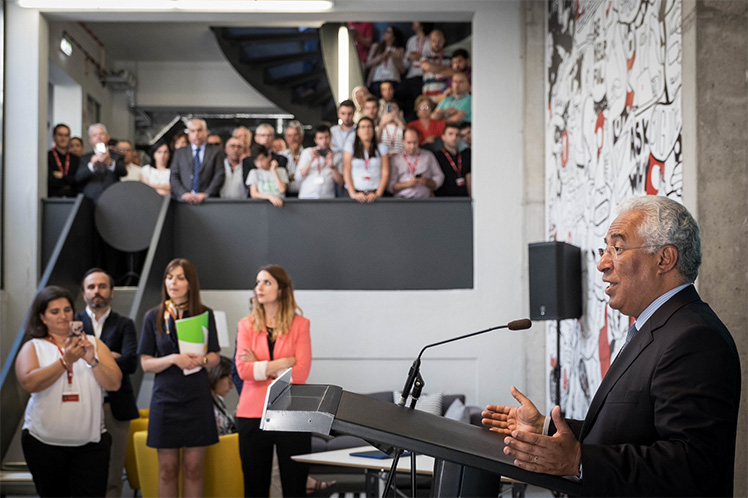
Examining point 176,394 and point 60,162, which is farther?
point 60,162

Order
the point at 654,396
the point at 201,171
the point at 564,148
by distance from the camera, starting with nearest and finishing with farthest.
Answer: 1. the point at 654,396
2. the point at 564,148
3. the point at 201,171

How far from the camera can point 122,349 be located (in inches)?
212

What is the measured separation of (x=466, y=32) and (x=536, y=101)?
3494 mm

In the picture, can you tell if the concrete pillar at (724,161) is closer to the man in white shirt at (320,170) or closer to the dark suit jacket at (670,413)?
the dark suit jacket at (670,413)

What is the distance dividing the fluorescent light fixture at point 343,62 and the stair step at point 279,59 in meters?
0.34

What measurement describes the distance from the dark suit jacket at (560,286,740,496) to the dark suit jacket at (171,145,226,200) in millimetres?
6620

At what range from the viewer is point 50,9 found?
8.22 m

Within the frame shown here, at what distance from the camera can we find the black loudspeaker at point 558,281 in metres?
→ 6.12

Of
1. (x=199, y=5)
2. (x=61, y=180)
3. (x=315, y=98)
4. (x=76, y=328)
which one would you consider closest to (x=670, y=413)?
(x=76, y=328)

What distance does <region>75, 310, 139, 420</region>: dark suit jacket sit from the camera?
209 inches

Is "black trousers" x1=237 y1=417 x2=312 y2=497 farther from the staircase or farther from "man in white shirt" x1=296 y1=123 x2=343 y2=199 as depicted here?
the staircase

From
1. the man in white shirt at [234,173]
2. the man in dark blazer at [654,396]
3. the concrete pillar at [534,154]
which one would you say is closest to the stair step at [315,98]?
the man in white shirt at [234,173]

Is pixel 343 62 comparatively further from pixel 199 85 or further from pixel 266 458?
pixel 266 458

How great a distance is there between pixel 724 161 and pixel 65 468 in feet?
11.8
